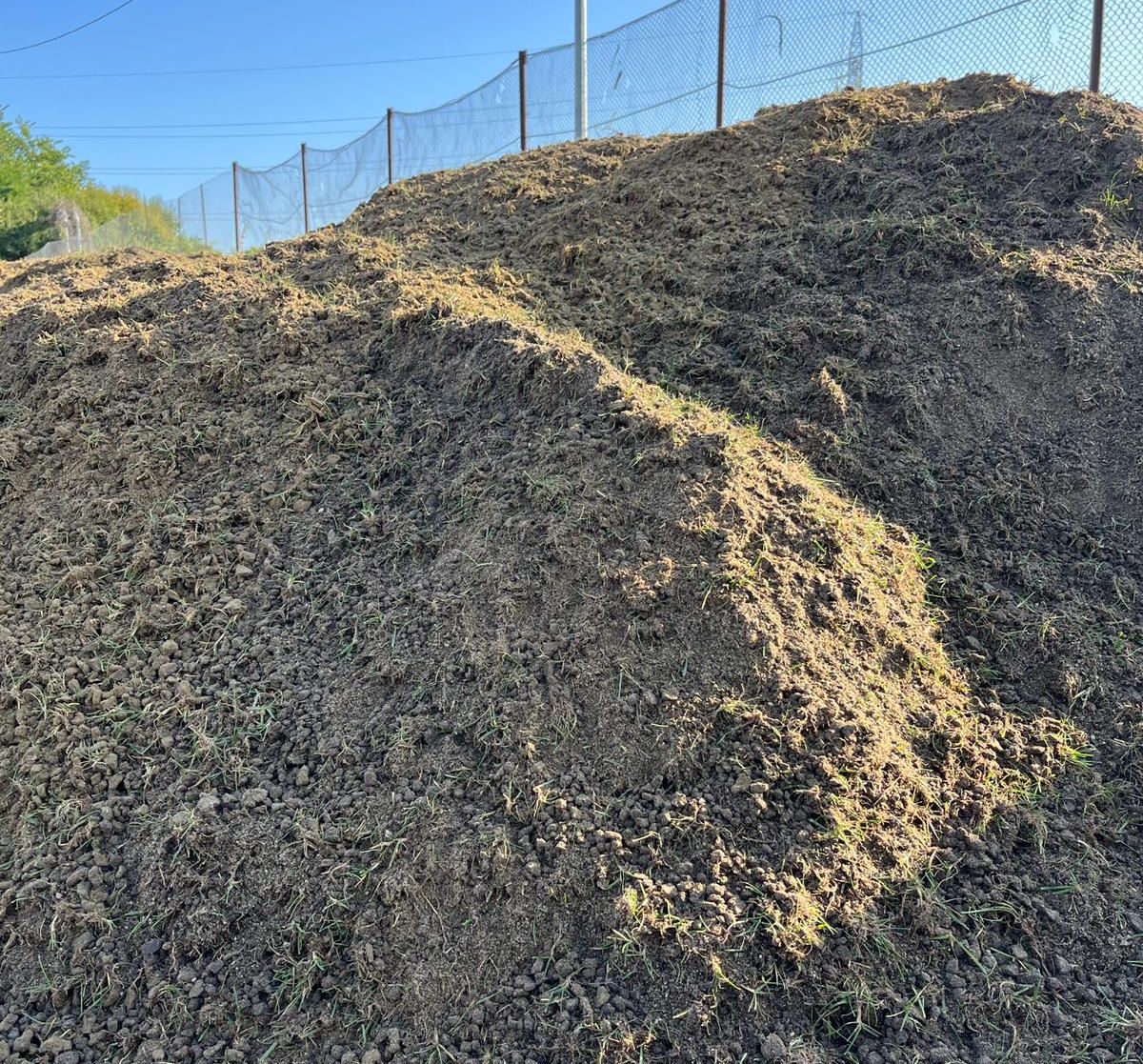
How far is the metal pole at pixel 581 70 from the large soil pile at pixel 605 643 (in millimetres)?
3476

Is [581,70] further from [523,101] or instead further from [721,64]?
[721,64]

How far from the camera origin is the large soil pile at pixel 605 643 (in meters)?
2.03

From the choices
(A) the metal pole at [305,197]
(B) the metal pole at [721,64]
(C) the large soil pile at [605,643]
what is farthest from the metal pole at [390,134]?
(C) the large soil pile at [605,643]

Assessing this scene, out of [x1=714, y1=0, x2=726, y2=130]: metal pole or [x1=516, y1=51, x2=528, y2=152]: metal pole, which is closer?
[x1=714, y1=0, x2=726, y2=130]: metal pole

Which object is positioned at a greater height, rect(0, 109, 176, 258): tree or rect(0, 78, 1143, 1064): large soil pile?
rect(0, 109, 176, 258): tree

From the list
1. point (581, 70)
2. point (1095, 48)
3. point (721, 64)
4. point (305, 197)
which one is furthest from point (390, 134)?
point (1095, 48)

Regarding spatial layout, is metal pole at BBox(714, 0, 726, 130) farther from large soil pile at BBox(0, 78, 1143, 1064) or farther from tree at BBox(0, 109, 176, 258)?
tree at BBox(0, 109, 176, 258)

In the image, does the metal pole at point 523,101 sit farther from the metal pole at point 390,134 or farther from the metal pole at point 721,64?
the metal pole at point 390,134

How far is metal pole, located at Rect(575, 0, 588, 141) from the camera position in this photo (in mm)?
7402

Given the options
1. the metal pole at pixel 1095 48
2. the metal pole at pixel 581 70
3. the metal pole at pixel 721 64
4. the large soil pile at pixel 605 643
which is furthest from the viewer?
the metal pole at pixel 581 70

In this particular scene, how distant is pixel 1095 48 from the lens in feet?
16.0

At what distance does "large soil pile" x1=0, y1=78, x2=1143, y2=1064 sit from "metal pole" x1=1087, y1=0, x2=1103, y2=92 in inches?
24.5

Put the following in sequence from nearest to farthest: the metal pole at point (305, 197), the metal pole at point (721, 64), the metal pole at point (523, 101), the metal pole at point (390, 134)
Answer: the metal pole at point (721, 64) < the metal pole at point (523, 101) < the metal pole at point (390, 134) < the metal pole at point (305, 197)

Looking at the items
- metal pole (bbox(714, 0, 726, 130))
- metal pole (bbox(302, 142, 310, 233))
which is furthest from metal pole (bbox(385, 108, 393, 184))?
metal pole (bbox(714, 0, 726, 130))
